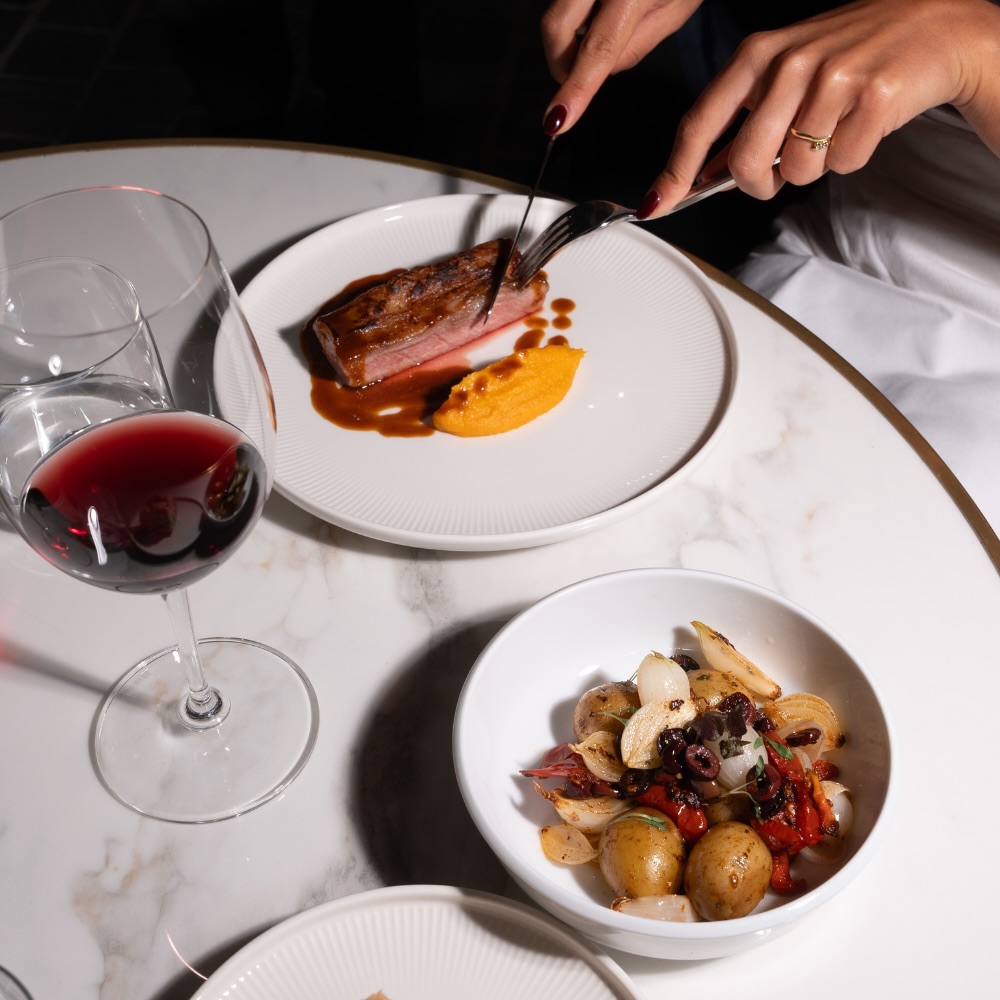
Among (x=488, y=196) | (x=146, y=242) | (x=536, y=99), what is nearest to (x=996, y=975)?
(x=146, y=242)

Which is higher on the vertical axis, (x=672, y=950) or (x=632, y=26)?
(x=632, y=26)

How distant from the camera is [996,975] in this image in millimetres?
886

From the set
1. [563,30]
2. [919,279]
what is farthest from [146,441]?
[919,279]

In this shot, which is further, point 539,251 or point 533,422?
point 539,251

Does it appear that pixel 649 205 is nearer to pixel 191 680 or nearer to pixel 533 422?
pixel 533 422

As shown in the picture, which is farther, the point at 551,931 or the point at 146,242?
the point at 146,242

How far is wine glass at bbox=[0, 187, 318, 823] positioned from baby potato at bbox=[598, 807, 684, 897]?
33cm

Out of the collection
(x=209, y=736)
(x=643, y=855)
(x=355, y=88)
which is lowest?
(x=355, y=88)

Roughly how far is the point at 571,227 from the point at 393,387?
374mm

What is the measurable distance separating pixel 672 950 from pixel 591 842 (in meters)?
0.13

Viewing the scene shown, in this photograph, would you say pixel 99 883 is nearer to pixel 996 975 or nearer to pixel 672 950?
pixel 672 950

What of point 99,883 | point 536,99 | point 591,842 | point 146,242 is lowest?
point 536,99

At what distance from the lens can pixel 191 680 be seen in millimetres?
1020

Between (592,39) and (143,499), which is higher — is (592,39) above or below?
above
